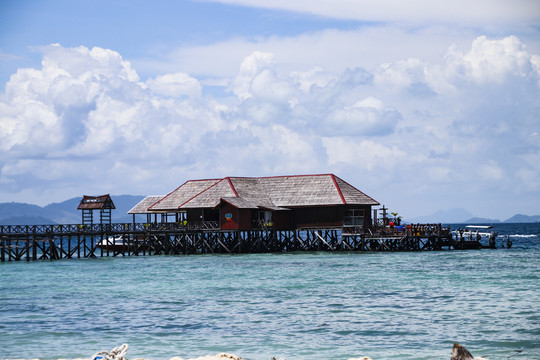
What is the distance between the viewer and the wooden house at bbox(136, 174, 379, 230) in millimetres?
55625

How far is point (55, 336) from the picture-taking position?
19.8 meters

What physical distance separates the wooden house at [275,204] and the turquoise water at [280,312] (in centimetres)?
1593

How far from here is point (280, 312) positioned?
75.2 feet

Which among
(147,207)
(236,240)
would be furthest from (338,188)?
(147,207)

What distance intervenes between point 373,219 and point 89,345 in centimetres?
4103

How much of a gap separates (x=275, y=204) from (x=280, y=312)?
35318 millimetres

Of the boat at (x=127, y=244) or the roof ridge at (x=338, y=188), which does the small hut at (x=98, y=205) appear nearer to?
the boat at (x=127, y=244)

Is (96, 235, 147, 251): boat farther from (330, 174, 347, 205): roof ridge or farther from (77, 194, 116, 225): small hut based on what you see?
(330, 174, 347, 205): roof ridge

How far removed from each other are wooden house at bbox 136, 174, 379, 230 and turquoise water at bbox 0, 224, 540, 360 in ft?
52.3

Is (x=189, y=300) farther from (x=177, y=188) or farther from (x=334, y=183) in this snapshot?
(x=177, y=188)

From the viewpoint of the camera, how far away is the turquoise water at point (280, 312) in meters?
17.8

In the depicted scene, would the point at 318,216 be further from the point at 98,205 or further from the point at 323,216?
the point at 98,205

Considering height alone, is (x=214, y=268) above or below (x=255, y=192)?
below

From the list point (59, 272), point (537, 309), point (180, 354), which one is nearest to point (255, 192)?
point (59, 272)
